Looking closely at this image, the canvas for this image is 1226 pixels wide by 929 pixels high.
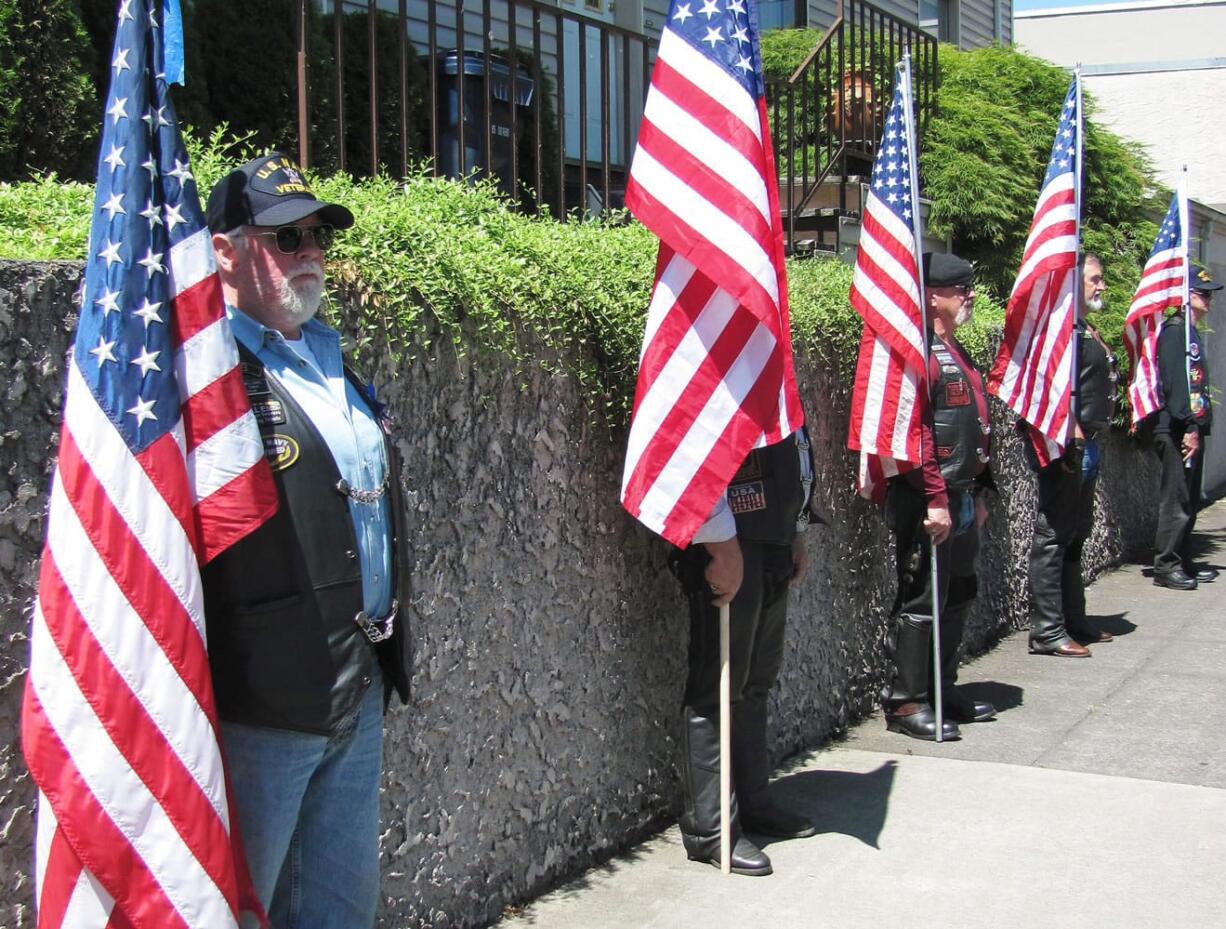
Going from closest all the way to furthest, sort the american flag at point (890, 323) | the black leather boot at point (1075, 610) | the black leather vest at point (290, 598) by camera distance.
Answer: the black leather vest at point (290, 598), the american flag at point (890, 323), the black leather boot at point (1075, 610)

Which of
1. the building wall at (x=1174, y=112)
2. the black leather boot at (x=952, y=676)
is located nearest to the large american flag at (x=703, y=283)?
the black leather boot at (x=952, y=676)

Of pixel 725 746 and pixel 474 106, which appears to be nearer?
pixel 725 746

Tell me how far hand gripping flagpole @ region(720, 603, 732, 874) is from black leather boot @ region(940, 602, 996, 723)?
2301mm

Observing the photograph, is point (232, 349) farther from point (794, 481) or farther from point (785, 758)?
point (785, 758)

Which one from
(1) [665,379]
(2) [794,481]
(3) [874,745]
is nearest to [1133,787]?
(3) [874,745]

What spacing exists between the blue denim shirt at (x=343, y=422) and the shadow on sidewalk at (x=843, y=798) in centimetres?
262

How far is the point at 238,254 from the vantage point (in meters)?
2.89

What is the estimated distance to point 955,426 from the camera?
636cm

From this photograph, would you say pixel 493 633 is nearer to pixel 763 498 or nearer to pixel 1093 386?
pixel 763 498

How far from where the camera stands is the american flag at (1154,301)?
10.2m

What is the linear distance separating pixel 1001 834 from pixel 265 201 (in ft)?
12.1

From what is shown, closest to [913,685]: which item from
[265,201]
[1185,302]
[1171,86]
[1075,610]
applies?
[1075,610]

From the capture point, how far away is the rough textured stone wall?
2.77 meters

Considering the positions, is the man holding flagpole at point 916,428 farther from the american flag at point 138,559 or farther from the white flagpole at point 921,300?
the american flag at point 138,559
